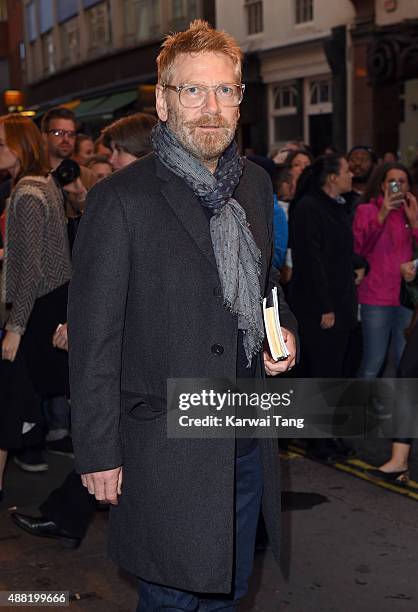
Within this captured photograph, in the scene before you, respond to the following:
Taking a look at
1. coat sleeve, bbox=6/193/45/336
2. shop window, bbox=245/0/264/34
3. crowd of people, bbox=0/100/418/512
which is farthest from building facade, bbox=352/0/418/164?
coat sleeve, bbox=6/193/45/336

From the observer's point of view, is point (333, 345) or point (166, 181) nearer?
point (166, 181)

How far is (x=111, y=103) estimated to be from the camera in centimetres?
2747

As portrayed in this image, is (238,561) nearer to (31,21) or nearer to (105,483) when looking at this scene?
(105,483)

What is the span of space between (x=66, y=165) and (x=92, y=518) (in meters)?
2.07

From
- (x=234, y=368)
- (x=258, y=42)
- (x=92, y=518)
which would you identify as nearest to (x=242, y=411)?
(x=234, y=368)

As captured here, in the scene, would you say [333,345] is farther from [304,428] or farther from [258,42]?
[258,42]

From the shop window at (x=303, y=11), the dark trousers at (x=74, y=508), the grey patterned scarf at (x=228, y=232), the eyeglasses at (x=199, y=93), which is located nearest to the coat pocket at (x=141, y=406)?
the grey patterned scarf at (x=228, y=232)

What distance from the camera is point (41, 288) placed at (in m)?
5.32

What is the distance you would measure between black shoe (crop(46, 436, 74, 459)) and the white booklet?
367cm

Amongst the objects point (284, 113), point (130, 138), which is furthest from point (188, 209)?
point (284, 113)

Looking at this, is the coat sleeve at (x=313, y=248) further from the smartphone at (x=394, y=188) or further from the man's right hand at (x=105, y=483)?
the man's right hand at (x=105, y=483)

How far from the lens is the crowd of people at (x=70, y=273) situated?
5176 mm

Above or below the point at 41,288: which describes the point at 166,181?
above

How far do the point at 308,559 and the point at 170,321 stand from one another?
2258mm
